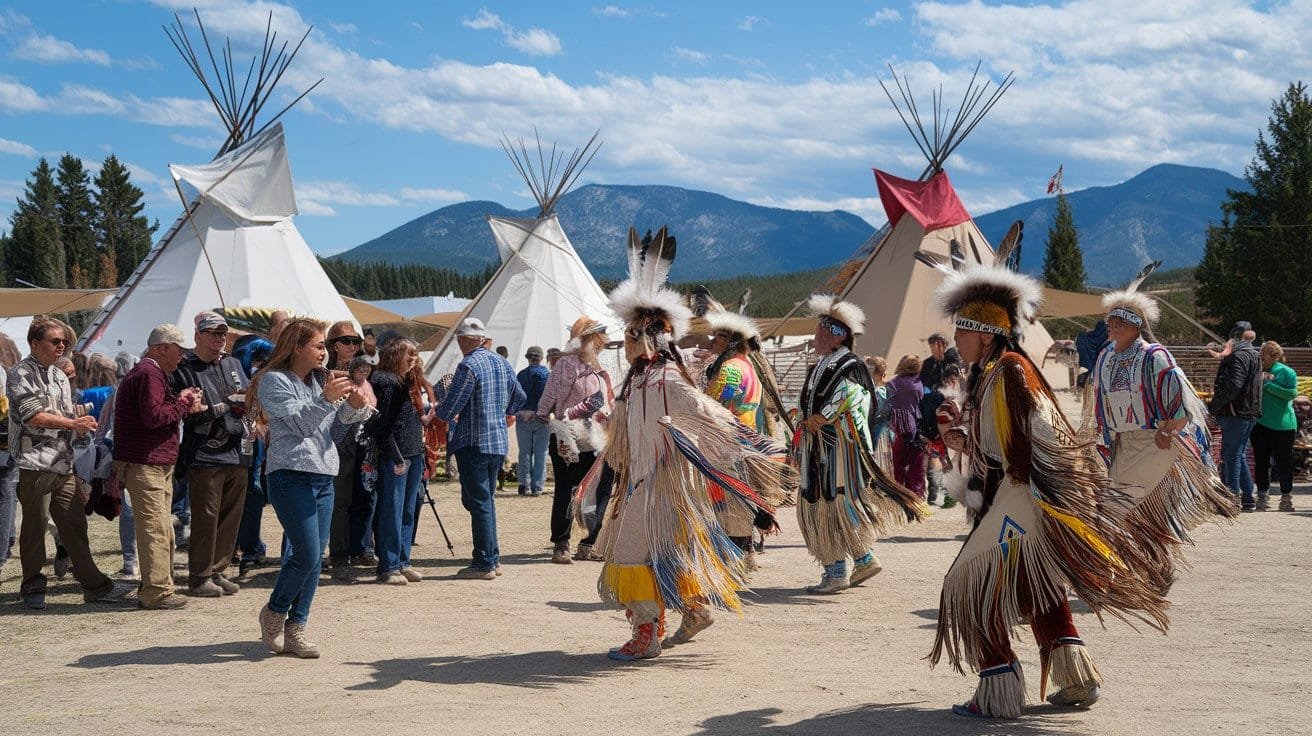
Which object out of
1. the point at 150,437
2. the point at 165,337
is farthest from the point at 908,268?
the point at 150,437

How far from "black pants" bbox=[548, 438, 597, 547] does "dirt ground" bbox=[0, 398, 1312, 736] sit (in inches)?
23.0

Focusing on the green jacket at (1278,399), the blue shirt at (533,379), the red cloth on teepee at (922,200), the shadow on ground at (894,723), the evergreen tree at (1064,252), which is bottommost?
the shadow on ground at (894,723)

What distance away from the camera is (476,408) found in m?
8.16

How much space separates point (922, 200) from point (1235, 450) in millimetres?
9980

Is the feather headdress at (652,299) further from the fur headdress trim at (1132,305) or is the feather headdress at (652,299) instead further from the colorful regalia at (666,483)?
the fur headdress trim at (1132,305)

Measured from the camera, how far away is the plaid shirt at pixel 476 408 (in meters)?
8.13

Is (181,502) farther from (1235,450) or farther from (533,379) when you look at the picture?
(1235,450)

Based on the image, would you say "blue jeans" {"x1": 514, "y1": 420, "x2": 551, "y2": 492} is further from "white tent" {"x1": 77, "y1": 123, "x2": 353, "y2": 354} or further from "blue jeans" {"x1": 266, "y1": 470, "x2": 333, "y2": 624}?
"blue jeans" {"x1": 266, "y1": 470, "x2": 333, "y2": 624}

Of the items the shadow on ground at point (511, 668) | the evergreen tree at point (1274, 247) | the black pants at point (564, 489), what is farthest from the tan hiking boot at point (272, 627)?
the evergreen tree at point (1274, 247)

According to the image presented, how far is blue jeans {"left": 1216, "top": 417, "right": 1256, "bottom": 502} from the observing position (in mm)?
11492

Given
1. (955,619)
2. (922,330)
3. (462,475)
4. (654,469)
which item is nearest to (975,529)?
(955,619)

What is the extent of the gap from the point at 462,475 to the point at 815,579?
8.36ft

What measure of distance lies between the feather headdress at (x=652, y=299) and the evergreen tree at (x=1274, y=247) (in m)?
31.9

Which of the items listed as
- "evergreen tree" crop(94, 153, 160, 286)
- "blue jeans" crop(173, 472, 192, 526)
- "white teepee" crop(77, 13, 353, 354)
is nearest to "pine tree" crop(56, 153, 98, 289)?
"evergreen tree" crop(94, 153, 160, 286)
